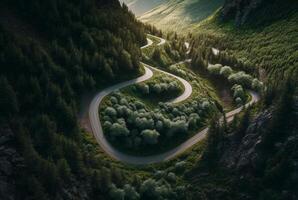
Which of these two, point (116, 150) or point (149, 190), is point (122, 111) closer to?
point (116, 150)

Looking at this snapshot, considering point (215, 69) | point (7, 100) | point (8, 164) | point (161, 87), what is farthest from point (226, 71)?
point (8, 164)

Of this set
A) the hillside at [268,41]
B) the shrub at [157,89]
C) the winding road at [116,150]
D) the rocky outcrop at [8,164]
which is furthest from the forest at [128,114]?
the winding road at [116,150]

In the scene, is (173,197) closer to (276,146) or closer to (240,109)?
(276,146)

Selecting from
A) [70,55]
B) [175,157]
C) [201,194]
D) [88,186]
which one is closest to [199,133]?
[175,157]

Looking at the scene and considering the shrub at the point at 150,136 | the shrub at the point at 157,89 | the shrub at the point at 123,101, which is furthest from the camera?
the shrub at the point at 157,89

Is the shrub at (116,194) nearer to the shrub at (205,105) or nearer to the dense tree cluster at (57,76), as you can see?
the dense tree cluster at (57,76)

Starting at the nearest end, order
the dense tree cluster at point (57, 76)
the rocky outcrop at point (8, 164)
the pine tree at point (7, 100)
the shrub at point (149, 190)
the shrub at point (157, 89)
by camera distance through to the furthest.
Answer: the rocky outcrop at point (8, 164), the dense tree cluster at point (57, 76), the shrub at point (149, 190), the pine tree at point (7, 100), the shrub at point (157, 89)
